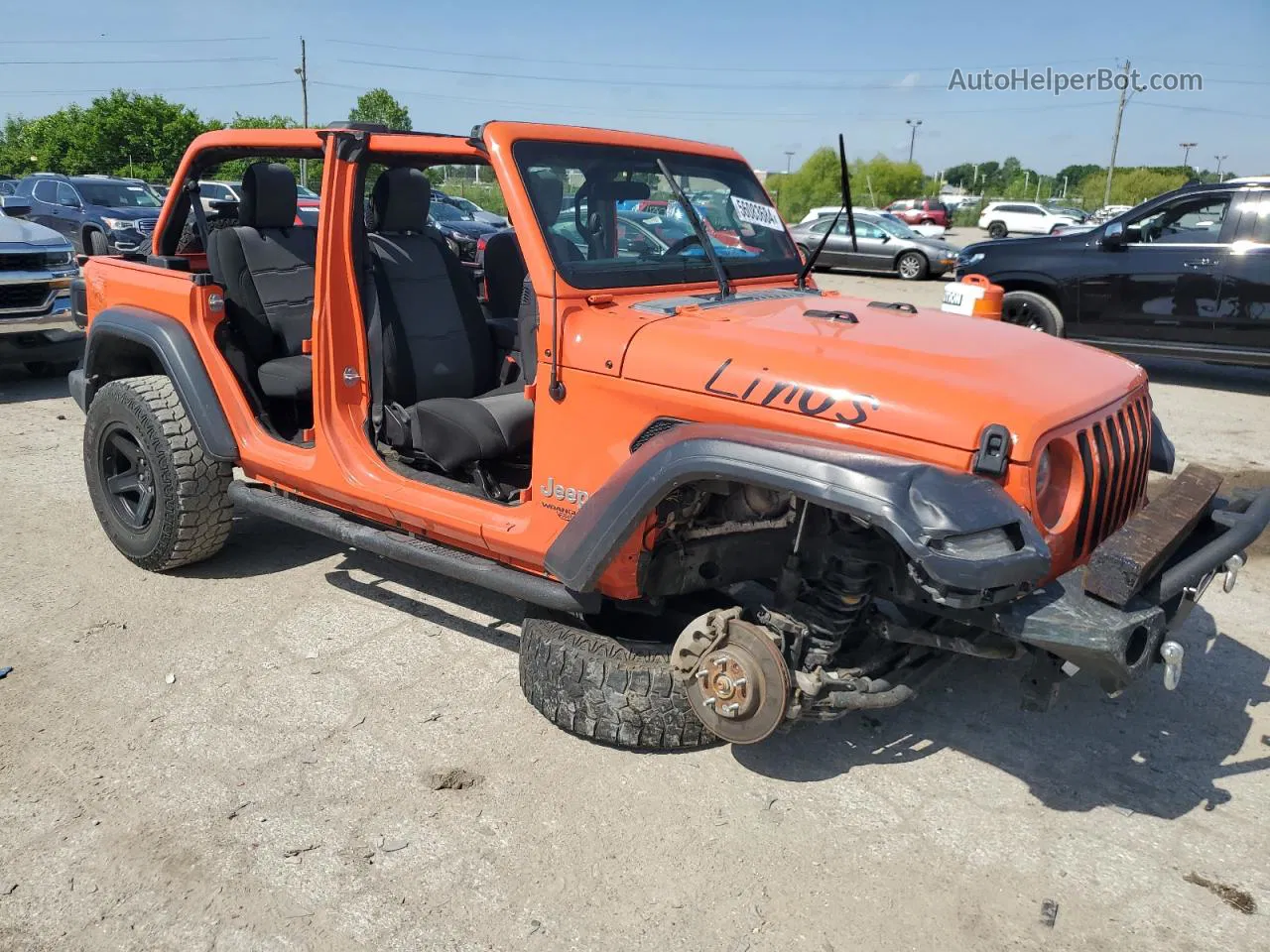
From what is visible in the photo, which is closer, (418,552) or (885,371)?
(885,371)

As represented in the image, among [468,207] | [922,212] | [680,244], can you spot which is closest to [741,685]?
[680,244]

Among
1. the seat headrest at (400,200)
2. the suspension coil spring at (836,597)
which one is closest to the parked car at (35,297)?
→ the seat headrest at (400,200)

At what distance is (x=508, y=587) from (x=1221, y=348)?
8091mm

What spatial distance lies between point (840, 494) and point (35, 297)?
329 inches

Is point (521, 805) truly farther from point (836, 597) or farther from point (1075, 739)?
point (1075, 739)

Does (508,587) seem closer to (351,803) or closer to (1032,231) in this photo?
(351,803)

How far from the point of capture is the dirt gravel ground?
2486 millimetres

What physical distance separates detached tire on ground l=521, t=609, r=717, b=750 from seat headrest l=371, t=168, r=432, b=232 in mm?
2002

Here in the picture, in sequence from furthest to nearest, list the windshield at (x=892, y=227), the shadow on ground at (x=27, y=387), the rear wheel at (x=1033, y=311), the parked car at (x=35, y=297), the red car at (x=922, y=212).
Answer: the red car at (x=922, y=212), the windshield at (x=892, y=227), the rear wheel at (x=1033, y=311), the parked car at (x=35, y=297), the shadow on ground at (x=27, y=387)

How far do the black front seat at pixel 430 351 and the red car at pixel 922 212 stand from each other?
1261 inches

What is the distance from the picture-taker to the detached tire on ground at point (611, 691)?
3.11 m

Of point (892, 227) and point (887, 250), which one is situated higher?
point (892, 227)

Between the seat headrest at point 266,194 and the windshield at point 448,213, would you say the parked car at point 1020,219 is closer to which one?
the windshield at point 448,213

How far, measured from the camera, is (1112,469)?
9.21 feet
